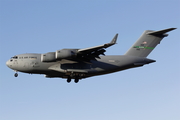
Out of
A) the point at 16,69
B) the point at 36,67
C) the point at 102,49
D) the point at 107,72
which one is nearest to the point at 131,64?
the point at 107,72

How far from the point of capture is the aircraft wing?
51.8ft

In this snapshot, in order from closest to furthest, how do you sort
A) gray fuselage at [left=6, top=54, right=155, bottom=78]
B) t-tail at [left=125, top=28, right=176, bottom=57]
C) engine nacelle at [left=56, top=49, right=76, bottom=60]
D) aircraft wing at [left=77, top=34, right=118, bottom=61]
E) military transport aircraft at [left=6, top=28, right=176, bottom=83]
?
aircraft wing at [left=77, top=34, right=118, bottom=61], engine nacelle at [left=56, top=49, right=76, bottom=60], military transport aircraft at [left=6, top=28, right=176, bottom=83], gray fuselage at [left=6, top=54, right=155, bottom=78], t-tail at [left=125, top=28, right=176, bottom=57]

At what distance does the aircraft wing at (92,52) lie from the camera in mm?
15802

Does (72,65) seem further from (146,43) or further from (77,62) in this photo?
(146,43)

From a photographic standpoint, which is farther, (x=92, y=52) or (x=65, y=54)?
(x=92, y=52)

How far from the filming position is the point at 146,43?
64.5ft

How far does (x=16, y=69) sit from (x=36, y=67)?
4.12 ft

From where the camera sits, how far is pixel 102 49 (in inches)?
652

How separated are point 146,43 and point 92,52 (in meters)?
4.45

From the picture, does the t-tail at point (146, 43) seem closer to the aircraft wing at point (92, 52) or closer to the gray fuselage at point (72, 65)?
the gray fuselage at point (72, 65)

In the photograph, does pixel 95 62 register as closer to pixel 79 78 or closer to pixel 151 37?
pixel 79 78

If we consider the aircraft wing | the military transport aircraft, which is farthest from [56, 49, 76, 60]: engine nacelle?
the aircraft wing

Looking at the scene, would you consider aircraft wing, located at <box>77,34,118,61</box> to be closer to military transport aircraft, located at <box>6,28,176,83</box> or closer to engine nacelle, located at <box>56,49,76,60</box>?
military transport aircraft, located at <box>6,28,176,83</box>

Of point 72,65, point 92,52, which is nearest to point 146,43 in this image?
point 92,52
